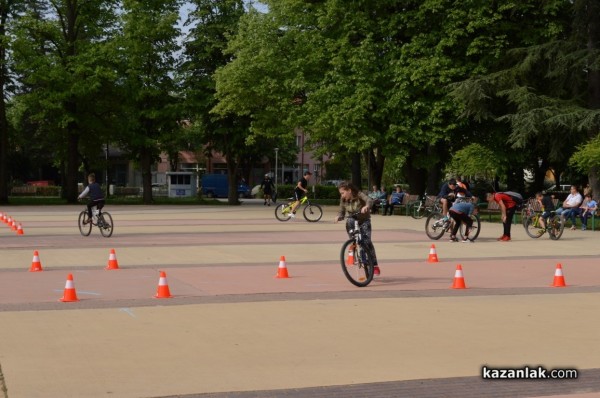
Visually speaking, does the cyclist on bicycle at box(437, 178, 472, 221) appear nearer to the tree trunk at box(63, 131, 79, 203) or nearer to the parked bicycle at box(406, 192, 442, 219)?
the parked bicycle at box(406, 192, 442, 219)

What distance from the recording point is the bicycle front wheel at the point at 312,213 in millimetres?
32156

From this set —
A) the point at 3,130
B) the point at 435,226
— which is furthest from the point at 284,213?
the point at 3,130

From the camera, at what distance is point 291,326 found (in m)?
9.70

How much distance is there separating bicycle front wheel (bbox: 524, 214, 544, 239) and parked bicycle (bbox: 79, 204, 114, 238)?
11699mm

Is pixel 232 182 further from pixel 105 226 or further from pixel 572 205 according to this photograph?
pixel 105 226

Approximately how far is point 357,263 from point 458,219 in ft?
32.1

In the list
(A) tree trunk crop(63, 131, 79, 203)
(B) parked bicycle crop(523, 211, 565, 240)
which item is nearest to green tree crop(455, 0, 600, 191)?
(B) parked bicycle crop(523, 211, 565, 240)

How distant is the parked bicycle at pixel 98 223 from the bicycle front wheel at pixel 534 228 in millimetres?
11699

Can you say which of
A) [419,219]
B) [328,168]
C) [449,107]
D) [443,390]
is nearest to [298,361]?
[443,390]

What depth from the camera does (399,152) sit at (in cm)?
3916

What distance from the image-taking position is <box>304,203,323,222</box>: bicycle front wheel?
105 ft

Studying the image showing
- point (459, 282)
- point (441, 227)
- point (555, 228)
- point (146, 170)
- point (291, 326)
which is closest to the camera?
point (291, 326)

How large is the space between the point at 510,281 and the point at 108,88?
43392 mm

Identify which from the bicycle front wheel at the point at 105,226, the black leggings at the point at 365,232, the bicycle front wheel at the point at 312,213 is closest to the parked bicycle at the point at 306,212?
the bicycle front wheel at the point at 312,213
